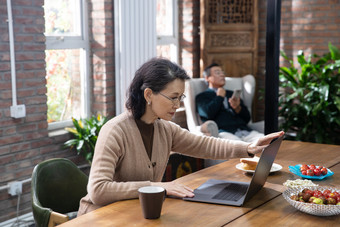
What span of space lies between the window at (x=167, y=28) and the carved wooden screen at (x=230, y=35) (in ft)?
Result: 0.93

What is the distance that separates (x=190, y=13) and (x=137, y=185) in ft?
11.5

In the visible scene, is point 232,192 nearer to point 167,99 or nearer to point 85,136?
point 167,99

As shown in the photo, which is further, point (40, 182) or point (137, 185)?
point (40, 182)

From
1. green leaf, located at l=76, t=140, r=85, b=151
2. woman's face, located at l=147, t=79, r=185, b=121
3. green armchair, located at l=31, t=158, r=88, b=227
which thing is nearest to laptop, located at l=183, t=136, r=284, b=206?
woman's face, located at l=147, t=79, r=185, b=121

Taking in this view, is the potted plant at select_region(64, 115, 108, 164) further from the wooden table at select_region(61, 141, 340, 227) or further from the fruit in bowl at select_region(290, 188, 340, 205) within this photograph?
the fruit in bowl at select_region(290, 188, 340, 205)

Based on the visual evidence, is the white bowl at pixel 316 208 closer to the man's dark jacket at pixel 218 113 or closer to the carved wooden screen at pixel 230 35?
the man's dark jacket at pixel 218 113

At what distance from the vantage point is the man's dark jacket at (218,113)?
4574 mm

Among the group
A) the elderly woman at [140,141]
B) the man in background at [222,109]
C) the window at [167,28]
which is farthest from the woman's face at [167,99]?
the window at [167,28]

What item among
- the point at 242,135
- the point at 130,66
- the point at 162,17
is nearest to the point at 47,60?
the point at 130,66

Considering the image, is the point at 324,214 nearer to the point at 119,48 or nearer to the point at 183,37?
the point at 119,48

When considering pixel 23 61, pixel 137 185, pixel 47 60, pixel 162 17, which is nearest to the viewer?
pixel 137 185

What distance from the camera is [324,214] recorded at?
1.77 meters

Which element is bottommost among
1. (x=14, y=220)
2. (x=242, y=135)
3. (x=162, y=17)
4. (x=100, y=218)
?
(x=14, y=220)

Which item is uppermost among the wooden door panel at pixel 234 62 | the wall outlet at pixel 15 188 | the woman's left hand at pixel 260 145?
the wooden door panel at pixel 234 62
